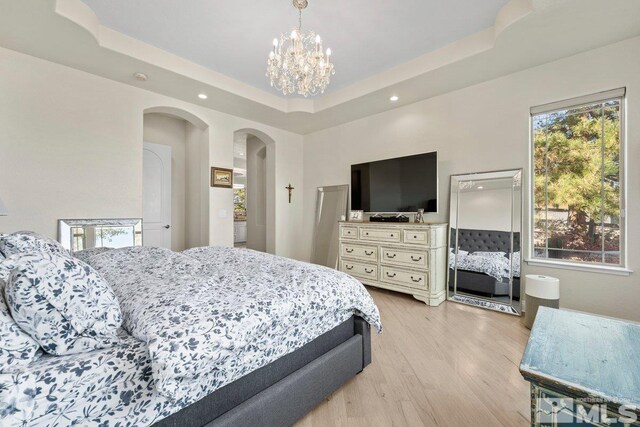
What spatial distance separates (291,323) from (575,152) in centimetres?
351

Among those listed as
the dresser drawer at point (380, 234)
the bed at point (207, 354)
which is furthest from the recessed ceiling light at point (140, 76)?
the dresser drawer at point (380, 234)

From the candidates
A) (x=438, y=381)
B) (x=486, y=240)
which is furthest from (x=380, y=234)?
(x=438, y=381)

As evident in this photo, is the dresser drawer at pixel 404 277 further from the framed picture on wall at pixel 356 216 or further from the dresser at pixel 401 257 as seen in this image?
the framed picture on wall at pixel 356 216

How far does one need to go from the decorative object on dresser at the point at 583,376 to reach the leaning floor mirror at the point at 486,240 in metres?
2.03

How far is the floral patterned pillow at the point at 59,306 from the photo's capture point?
867 mm

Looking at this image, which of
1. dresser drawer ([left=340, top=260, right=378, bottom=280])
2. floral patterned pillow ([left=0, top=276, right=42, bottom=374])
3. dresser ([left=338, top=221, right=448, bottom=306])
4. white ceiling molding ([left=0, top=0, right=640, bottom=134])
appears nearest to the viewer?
floral patterned pillow ([left=0, top=276, right=42, bottom=374])

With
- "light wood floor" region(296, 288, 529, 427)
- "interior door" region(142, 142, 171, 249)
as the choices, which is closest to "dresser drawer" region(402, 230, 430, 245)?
"light wood floor" region(296, 288, 529, 427)

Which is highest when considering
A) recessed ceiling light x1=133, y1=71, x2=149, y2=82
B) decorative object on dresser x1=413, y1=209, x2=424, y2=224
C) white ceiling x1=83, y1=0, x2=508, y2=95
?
white ceiling x1=83, y1=0, x2=508, y2=95

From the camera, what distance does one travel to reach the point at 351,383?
5.94ft

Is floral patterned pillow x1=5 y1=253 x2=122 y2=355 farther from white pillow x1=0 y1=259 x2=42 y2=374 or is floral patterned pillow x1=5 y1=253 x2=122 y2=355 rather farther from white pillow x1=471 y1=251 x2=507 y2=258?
white pillow x1=471 y1=251 x2=507 y2=258

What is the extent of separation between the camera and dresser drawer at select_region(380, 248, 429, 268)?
3355 mm

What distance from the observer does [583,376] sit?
896mm

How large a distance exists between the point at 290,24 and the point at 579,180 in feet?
11.2

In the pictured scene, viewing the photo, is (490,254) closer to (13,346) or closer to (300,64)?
(300,64)
